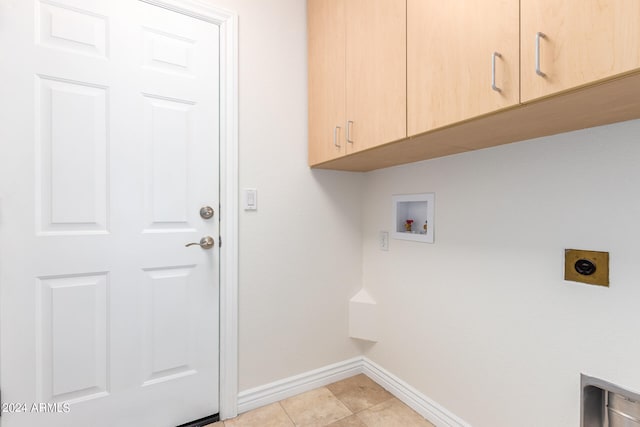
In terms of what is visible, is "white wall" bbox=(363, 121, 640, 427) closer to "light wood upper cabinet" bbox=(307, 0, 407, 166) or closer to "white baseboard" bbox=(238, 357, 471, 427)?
"white baseboard" bbox=(238, 357, 471, 427)

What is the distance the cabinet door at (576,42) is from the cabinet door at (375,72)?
41 centimetres

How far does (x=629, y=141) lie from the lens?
2.94 ft

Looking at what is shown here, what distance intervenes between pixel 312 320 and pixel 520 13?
1641 mm

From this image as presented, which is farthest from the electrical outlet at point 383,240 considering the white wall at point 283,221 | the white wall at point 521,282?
the white wall at point 283,221

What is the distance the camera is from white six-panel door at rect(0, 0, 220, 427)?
3.77 ft

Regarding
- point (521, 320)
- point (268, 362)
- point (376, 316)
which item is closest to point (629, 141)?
point (521, 320)

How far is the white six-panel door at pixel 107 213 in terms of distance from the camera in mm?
1149

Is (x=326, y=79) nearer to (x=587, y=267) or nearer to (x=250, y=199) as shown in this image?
(x=250, y=199)

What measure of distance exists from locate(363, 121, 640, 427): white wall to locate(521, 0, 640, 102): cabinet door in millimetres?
416

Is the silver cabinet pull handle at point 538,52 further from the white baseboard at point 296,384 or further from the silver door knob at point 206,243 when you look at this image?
the white baseboard at point 296,384

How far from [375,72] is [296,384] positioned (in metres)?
1.68

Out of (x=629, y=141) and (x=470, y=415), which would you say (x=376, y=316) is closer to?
(x=470, y=415)

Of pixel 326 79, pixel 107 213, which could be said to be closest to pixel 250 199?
pixel 107 213

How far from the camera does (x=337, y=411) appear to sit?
5.10 feet
